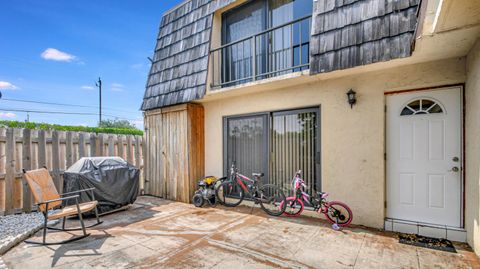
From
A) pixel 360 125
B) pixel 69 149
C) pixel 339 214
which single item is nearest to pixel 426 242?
pixel 339 214

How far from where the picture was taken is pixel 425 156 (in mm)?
3627

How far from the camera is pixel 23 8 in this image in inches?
281

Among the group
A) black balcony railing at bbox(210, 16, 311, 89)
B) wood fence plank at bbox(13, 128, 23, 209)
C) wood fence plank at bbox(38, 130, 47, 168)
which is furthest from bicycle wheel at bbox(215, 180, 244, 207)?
wood fence plank at bbox(13, 128, 23, 209)

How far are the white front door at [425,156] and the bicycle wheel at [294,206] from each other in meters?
1.49

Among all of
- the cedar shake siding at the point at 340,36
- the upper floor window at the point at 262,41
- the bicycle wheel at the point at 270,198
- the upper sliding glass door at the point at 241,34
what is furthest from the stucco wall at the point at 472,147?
the upper sliding glass door at the point at 241,34

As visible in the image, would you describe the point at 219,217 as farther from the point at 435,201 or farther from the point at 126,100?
the point at 126,100

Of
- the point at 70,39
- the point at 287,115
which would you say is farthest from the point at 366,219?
the point at 70,39

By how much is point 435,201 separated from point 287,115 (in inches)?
112

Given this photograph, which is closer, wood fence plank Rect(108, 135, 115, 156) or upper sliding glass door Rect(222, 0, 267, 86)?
upper sliding glass door Rect(222, 0, 267, 86)

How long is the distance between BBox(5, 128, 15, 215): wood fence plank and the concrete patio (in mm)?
1804

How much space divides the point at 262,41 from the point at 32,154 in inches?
227

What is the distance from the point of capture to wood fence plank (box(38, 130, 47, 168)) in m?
5.16

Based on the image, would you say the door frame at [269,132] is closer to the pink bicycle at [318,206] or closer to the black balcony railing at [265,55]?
the pink bicycle at [318,206]

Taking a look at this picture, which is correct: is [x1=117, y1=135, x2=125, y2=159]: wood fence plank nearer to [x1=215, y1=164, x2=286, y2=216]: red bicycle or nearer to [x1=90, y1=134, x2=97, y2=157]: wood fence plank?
[x1=90, y1=134, x2=97, y2=157]: wood fence plank
